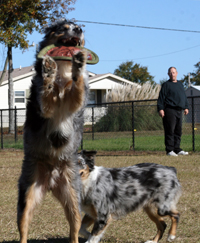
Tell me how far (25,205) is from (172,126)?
25.9 feet

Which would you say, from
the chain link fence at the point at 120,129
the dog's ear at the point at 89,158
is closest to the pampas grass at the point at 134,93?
the chain link fence at the point at 120,129

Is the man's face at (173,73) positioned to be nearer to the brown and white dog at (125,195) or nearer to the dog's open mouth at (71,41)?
the brown and white dog at (125,195)

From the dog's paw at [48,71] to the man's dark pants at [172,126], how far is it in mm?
7924

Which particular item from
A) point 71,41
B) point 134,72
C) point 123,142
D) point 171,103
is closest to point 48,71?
point 71,41

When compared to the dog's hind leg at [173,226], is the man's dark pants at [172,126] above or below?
above

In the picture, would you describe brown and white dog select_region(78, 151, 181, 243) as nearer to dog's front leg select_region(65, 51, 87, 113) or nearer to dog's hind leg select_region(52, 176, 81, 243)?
dog's hind leg select_region(52, 176, 81, 243)

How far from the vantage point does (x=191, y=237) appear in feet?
14.9

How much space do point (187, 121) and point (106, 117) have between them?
4421 mm

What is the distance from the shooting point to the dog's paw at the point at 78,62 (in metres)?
3.68

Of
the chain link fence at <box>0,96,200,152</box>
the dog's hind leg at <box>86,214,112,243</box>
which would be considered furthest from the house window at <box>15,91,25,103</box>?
the dog's hind leg at <box>86,214,112,243</box>

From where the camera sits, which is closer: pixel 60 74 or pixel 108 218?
pixel 60 74

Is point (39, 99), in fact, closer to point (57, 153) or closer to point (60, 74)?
point (60, 74)

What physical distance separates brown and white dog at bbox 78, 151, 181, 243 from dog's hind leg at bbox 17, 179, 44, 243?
94 centimetres

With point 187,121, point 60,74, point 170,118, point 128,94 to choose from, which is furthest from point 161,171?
point 128,94
